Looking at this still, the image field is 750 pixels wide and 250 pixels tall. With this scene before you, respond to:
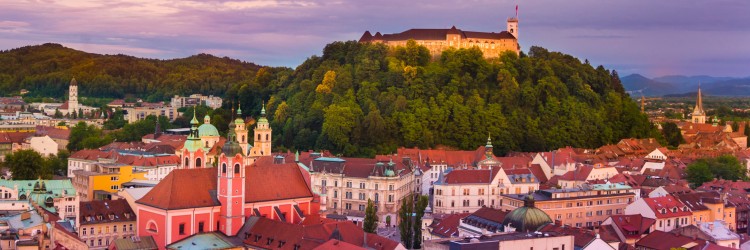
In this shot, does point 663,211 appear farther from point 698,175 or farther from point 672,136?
point 672,136

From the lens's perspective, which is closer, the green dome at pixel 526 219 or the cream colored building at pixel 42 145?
the green dome at pixel 526 219

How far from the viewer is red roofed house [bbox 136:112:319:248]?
153 feet

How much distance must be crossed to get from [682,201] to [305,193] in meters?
23.4

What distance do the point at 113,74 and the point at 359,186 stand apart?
11467 centimetres

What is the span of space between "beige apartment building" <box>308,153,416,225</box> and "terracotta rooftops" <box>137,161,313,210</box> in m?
12.2

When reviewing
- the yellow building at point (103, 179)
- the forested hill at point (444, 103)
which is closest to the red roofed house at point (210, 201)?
the yellow building at point (103, 179)

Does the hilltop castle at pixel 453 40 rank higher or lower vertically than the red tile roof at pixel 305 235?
higher

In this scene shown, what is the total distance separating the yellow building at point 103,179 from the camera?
69.1 m

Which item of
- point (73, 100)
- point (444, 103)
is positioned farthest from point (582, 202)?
point (73, 100)

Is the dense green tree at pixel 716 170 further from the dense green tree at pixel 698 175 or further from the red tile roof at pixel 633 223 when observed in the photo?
the red tile roof at pixel 633 223

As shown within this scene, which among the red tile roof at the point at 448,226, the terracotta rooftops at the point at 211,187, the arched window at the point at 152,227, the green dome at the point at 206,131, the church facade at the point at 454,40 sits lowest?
the red tile roof at the point at 448,226

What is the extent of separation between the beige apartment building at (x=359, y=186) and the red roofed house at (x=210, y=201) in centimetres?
1411

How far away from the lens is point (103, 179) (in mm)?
70375

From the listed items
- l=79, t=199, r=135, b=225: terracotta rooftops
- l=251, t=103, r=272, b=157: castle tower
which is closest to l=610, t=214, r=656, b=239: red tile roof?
l=79, t=199, r=135, b=225: terracotta rooftops
